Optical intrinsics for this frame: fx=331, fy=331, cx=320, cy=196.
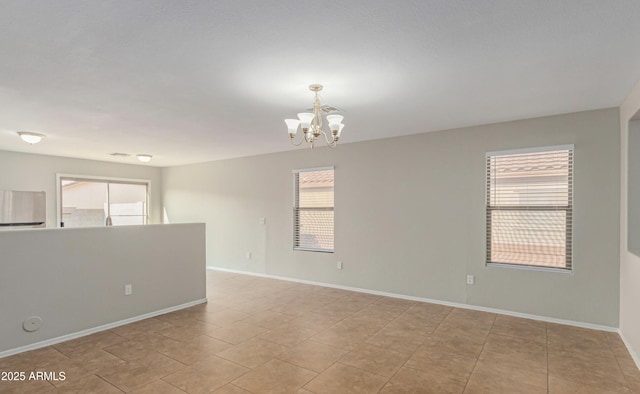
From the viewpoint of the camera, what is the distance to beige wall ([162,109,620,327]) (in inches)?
144

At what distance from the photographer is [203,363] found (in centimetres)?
290

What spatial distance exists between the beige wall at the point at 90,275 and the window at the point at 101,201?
9.69ft

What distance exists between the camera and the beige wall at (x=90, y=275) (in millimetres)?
3129

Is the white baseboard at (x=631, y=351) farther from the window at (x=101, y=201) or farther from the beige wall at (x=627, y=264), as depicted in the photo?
the window at (x=101, y=201)

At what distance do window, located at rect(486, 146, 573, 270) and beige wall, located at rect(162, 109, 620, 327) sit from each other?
108mm

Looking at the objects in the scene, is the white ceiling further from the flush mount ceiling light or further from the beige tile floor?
the beige tile floor

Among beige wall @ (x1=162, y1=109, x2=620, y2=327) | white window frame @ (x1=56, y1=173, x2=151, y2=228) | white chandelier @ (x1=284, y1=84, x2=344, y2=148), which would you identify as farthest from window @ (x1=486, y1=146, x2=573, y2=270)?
white window frame @ (x1=56, y1=173, x2=151, y2=228)

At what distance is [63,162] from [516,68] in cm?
790

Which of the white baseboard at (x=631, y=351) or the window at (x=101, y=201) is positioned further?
the window at (x=101, y=201)

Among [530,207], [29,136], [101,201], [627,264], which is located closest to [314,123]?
[530,207]

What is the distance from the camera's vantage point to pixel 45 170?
646cm

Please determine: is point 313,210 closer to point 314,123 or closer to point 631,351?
point 314,123

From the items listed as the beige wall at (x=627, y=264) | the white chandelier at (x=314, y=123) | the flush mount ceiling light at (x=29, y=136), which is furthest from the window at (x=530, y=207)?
the flush mount ceiling light at (x=29, y=136)

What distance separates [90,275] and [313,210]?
341 cm
